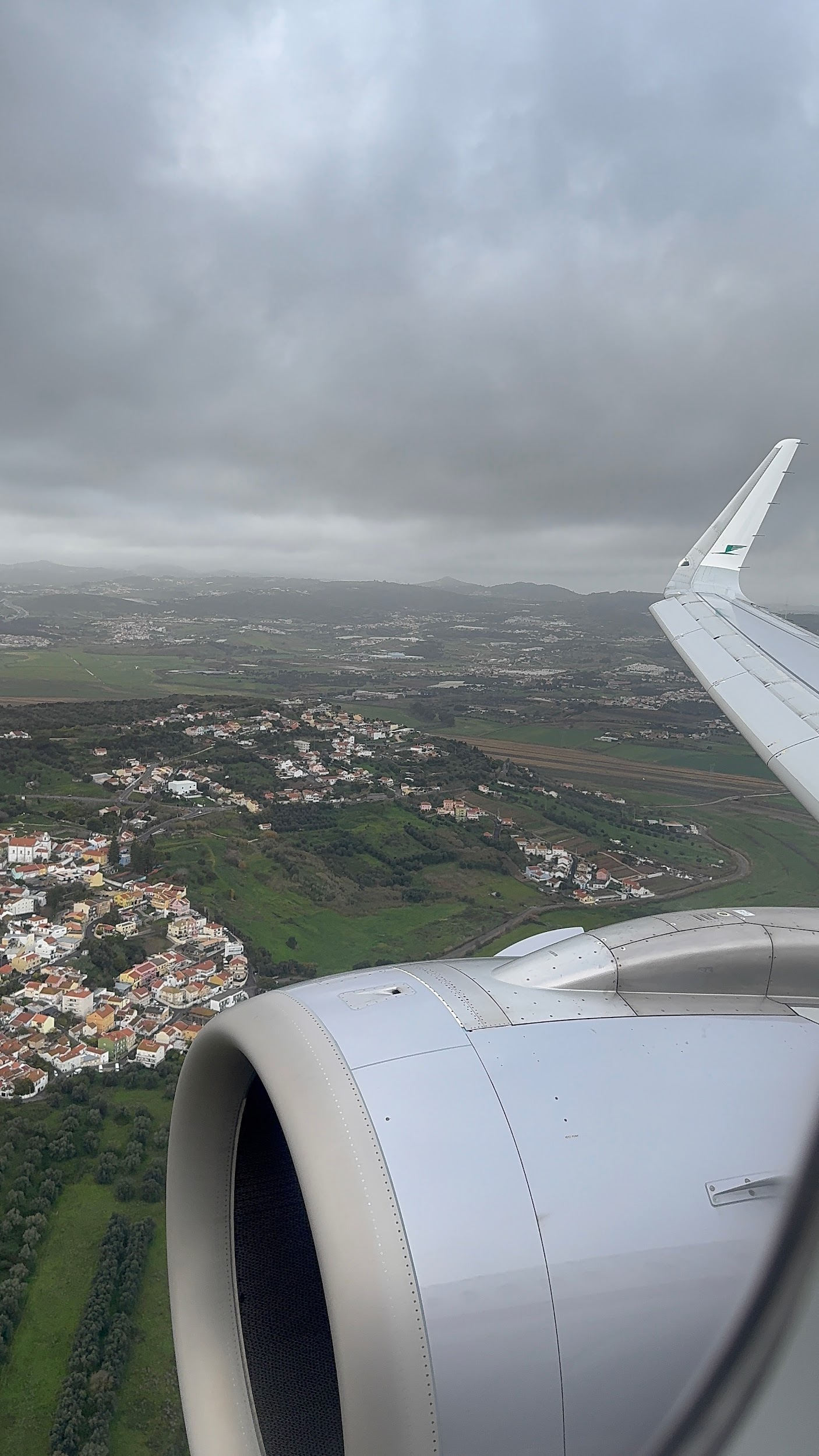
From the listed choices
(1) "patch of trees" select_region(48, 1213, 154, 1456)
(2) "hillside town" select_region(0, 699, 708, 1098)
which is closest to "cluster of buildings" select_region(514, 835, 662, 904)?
(2) "hillside town" select_region(0, 699, 708, 1098)

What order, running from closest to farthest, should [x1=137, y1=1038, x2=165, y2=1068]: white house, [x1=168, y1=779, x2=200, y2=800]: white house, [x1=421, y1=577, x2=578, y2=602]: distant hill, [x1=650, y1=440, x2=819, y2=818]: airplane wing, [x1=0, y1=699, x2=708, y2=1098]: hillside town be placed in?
[x1=650, y1=440, x2=819, y2=818]: airplane wing < [x1=137, y1=1038, x2=165, y2=1068]: white house < [x1=0, y1=699, x2=708, y2=1098]: hillside town < [x1=168, y1=779, x2=200, y2=800]: white house < [x1=421, y1=577, x2=578, y2=602]: distant hill

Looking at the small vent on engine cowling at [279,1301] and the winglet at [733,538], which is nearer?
the small vent on engine cowling at [279,1301]

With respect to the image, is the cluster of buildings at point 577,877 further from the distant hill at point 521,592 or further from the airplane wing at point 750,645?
the distant hill at point 521,592

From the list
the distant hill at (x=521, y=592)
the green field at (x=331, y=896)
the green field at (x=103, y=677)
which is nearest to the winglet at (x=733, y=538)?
the green field at (x=331, y=896)

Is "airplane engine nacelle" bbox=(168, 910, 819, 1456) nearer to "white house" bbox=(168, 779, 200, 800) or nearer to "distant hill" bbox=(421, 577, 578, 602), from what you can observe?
"white house" bbox=(168, 779, 200, 800)

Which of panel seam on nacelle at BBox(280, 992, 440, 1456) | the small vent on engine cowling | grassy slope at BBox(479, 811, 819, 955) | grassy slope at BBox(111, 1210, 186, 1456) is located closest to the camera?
panel seam on nacelle at BBox(280, 992, 440, 1456)

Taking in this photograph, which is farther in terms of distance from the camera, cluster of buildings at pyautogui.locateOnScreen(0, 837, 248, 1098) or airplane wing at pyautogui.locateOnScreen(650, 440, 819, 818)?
cluster of buildings at pyautogui.locateOnScreen(0, 837, 248, 1098)

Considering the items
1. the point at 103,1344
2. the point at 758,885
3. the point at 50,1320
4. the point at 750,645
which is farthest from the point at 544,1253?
the point at 758,885

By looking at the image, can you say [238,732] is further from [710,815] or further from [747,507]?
[747,507]
